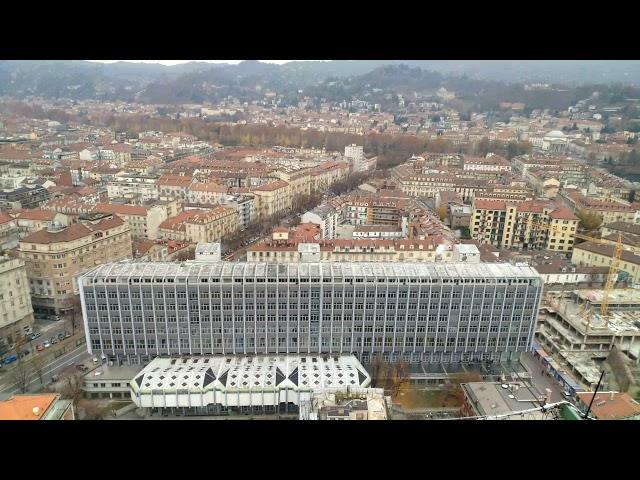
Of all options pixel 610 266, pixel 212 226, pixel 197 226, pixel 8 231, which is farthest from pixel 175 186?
pixel 610 266

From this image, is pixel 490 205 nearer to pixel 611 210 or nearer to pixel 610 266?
pixel 611 210

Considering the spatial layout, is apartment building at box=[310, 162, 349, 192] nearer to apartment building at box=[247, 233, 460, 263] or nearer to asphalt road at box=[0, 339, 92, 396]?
apartment building at box=[247, 233, 460, 263]

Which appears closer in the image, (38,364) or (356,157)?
(38,364)

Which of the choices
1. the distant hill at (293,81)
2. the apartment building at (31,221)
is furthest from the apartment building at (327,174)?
the distant hill at (293,81)

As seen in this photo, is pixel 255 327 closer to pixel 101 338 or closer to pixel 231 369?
pixel 231 369

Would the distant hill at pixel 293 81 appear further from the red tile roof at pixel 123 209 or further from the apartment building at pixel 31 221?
the apartment building at pixel 31 221

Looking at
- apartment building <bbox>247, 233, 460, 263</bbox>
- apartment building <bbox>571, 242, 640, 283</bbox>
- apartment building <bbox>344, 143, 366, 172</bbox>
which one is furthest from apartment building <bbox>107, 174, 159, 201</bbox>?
apartment building <bbox>571, 242, 640, 283</bbox>
